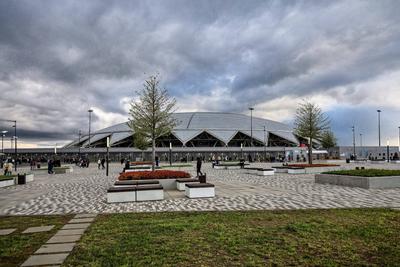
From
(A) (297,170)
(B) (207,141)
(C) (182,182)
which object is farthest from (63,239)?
(B) (207,141)

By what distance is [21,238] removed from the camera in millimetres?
7059

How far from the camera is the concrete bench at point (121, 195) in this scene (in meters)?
12.6

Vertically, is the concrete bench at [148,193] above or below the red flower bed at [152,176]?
below

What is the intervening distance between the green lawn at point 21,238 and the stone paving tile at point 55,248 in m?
0.13

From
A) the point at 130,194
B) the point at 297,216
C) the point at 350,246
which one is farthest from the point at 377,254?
the point at 130,194

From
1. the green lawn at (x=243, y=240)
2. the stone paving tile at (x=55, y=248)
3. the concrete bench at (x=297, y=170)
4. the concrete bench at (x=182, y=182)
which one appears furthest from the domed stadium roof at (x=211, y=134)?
the stone paving tile at (x=55, y=248)

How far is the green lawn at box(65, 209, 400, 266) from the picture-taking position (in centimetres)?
541

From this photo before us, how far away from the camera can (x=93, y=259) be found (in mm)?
5496

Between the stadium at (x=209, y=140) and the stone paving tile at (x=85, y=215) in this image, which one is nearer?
the stone paving tile at (x=85, y=215)

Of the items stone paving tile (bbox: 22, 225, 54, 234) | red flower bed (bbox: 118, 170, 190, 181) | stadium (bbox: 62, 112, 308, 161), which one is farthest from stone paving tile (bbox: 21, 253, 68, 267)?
stadium (bbox: 62, 112, 308, 161)

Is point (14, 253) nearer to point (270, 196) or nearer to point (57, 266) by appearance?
point (57, 266)

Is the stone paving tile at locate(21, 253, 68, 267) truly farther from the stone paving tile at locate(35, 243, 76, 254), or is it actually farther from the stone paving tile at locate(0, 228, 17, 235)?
the stone paving tile at locate(0, 228, 17, 235)

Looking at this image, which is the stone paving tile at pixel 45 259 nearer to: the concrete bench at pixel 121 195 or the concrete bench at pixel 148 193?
the concrete bench at pixel 121 195

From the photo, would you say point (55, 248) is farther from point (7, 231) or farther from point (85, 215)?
point (85, 215)
